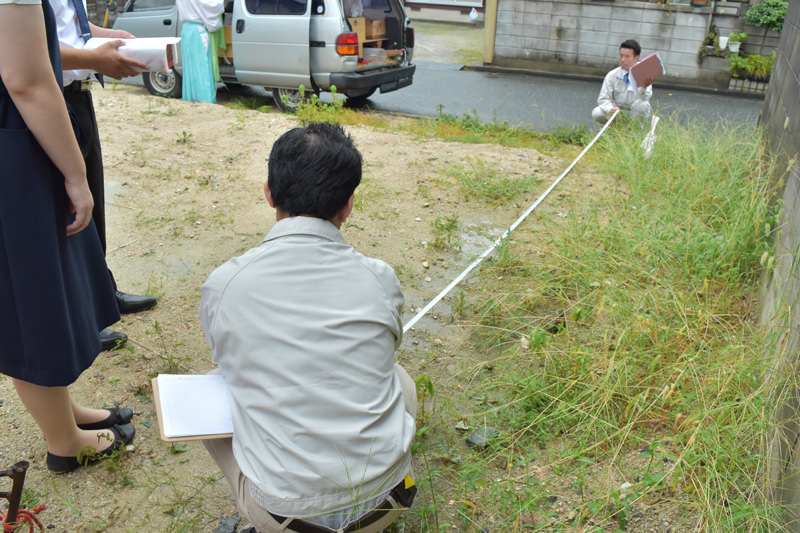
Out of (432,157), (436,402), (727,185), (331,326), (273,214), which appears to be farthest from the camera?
(432,157)

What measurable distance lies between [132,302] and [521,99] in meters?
7.91

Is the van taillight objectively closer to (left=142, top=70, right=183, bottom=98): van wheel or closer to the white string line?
(left=142, top=70, right=183, bottom=98): van wheel

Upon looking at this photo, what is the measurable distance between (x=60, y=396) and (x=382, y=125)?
539 centimetres

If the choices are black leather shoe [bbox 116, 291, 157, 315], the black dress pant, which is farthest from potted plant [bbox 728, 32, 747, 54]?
the black dress pant

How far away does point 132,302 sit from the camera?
3.09 m

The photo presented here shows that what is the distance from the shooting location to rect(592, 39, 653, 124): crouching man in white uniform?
6.47 metres

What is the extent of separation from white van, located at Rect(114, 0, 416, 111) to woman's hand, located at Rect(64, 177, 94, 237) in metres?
5.51

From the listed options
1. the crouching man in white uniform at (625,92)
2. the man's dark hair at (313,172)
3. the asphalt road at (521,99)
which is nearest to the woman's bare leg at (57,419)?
the man's dark hair at (313,172)

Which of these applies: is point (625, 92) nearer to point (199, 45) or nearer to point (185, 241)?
point (185, 241)

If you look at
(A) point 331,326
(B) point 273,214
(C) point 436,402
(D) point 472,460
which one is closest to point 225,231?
(B) point 273,214

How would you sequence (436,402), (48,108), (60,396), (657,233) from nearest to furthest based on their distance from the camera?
(48,108)
(60,396)
(436,402)
(657,233)

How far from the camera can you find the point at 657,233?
3.49 metres

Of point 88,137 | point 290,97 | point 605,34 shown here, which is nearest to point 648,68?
point 290,97

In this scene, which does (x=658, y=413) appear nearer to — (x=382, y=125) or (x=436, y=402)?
(x=436, y=402)
